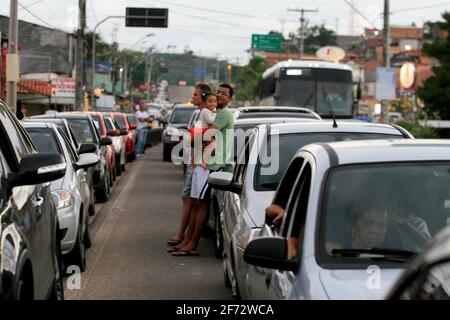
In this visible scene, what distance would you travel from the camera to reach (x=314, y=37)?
162 m

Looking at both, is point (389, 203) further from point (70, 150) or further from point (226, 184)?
point (70, 150)

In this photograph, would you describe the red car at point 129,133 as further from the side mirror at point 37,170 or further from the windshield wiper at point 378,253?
the windshield wiper at point 378,253

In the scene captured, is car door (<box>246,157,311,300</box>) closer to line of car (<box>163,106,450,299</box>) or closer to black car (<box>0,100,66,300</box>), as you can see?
line of car (<box>163,106,450,299</box>)

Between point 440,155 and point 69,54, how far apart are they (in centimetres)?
5781

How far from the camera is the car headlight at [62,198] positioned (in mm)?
9930

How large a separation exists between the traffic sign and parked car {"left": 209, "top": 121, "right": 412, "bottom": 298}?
36975 millimetres

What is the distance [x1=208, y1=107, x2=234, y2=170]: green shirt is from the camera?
11070 millimetres

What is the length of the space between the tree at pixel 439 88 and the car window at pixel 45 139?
43986mm

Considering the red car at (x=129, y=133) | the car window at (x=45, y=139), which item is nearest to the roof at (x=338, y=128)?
the car window at (x=45, y=139)

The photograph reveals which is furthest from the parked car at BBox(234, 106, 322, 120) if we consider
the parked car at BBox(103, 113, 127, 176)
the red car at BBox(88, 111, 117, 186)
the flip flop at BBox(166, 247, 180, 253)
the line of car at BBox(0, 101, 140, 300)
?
the line of car at BBox(0, 101, 140, 300)
